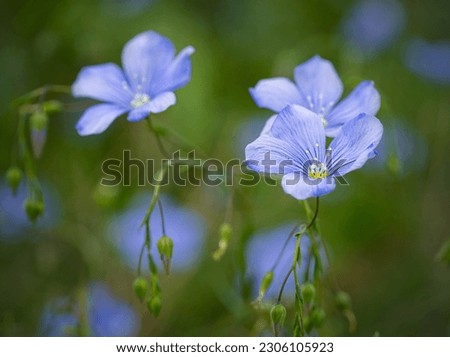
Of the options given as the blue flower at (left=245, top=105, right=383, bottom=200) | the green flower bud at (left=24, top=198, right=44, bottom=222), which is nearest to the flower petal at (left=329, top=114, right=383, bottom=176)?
the blue flower at (left=245, top=105, right=383, bottom=200)

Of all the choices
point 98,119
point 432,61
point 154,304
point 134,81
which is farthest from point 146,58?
point 432,61

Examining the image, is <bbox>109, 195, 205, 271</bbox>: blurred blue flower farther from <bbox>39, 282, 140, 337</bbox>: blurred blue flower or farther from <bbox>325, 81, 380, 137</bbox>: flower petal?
<bbox>325, 81, 380, 137</bbox>: flower petal

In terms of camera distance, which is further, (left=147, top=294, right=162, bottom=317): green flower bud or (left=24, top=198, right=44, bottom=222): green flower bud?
(left=24, top=198, right=44, bottom=222): green flower bud

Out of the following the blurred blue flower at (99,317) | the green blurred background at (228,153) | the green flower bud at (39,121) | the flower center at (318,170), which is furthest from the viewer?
the green blurred background at (228,153)

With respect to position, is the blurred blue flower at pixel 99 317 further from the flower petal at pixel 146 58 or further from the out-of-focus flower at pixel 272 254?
the flower petal at pixel 146 58

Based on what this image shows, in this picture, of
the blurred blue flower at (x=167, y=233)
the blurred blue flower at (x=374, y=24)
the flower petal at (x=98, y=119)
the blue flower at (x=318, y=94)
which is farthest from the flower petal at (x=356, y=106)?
the blurred blue flower at (x=374, y=24)

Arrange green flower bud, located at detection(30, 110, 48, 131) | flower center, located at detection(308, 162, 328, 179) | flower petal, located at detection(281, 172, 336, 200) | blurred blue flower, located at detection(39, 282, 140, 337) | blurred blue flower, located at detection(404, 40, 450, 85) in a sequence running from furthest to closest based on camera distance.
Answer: blurred blue flower, located at detection(404, 40, 450, 85) → blurred blue flower, located at detection(39, 282, 140, 337) → green flower bud, located at detection(30, 110, 48, 131) → flower center, located at detection(308, 162, 328, 179) → flower petal, located at detection(281, 172, 336, 200)
